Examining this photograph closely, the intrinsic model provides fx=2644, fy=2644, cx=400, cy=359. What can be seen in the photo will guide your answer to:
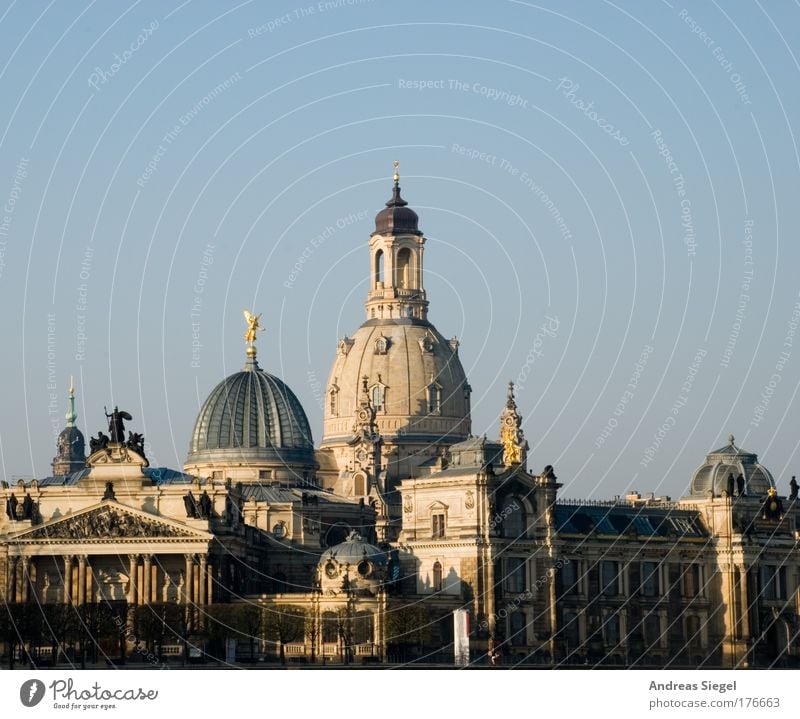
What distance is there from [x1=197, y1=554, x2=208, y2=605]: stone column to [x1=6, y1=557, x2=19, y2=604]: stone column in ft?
45.0

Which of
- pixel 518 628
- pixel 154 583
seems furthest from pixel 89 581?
pixel 518 628

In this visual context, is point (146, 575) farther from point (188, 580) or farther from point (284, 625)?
point (284, 625)

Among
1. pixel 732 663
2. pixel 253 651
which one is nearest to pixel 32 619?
pixel 253 651

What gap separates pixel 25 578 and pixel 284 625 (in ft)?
83.1

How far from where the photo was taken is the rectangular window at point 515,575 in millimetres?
195000

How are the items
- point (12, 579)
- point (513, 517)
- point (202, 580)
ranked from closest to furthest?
point (202, 580)
point (513, 517)
point (12, 579)

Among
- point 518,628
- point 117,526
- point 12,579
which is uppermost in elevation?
point 117,526

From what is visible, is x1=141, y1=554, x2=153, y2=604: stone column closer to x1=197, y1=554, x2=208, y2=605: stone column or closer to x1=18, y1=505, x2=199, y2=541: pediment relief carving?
x1=18, y1=505, x2=199, y2=541: pediment relief carving

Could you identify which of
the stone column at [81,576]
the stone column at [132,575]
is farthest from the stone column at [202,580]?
the stone column at [81,576]

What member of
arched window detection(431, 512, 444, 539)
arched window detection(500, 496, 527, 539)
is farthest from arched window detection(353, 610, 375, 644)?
arched window detection(500, 496, 527, 539)

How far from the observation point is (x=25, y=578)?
648 ft

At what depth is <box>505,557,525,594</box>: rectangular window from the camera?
195000 mm
